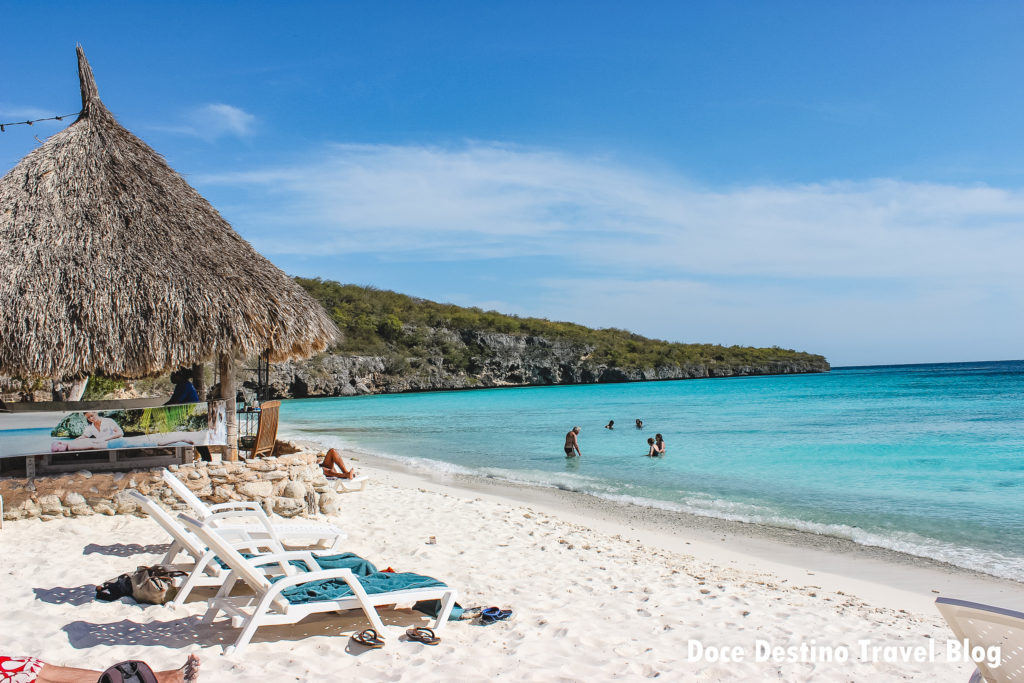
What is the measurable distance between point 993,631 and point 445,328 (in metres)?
64.1

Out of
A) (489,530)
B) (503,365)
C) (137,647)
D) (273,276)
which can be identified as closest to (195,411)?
(273,276)

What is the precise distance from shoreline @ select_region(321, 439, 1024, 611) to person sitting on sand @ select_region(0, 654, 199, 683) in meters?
5.03

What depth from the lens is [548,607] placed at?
4520 mm

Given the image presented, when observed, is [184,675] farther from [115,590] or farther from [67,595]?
[67,595]

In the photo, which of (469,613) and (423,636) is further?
(469,613)

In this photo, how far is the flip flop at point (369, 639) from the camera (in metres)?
3.70

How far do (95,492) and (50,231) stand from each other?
8.97 feet

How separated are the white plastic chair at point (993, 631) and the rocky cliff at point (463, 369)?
160 ft

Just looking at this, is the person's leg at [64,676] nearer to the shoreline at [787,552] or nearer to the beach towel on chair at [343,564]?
the beach towel on chair at [343,564]

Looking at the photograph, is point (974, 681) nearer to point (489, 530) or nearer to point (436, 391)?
point (489, 530)

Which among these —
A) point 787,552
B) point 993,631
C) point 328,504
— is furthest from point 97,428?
point 993,631

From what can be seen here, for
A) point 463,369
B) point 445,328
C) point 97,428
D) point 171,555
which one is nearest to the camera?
point 171,555

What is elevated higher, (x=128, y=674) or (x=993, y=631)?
(x=993, y=631)

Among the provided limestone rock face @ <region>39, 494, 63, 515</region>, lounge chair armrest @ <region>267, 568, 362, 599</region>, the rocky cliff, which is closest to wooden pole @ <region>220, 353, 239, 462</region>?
limestone rock face @ <region>39, 494, 63, 515</region>
